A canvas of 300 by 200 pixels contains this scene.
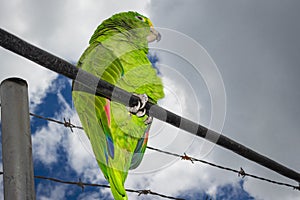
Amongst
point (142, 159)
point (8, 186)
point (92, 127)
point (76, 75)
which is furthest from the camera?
point (142, 159)

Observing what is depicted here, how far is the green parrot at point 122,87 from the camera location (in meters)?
0.96

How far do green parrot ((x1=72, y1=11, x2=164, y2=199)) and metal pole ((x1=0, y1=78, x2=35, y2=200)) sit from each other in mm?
250

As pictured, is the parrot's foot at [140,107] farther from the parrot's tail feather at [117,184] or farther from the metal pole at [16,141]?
the metal pole at [16,141]

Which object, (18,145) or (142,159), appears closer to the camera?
(18,145)

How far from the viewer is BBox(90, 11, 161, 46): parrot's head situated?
1.14 metres

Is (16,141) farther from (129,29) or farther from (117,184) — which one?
(129,29)

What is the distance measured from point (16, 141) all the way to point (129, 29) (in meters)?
0.61

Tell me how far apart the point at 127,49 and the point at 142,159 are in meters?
0.31

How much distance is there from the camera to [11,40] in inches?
26.5

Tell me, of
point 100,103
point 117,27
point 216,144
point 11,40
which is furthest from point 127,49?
point 11,40

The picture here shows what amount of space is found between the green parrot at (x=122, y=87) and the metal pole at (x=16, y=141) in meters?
0.25

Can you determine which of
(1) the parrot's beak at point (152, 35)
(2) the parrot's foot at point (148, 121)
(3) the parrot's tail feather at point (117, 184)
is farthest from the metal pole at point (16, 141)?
(1) the parrot's beak at point (152, 35)

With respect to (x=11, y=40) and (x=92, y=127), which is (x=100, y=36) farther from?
(x=11, y=40)

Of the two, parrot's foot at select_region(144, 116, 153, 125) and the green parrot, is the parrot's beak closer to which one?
the green parrot
